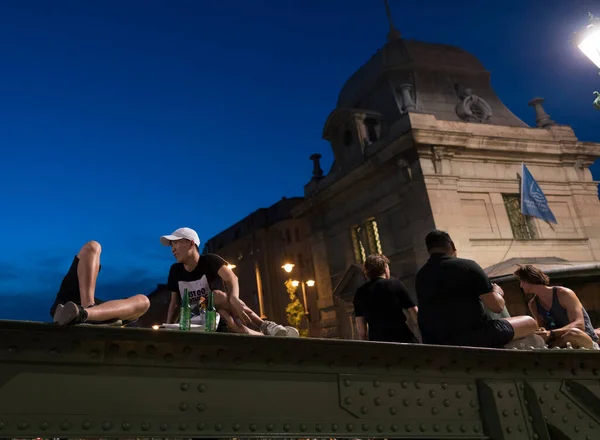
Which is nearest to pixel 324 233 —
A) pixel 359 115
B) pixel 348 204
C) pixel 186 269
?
pixel 348 204

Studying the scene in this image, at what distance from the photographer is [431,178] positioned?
20031 mm

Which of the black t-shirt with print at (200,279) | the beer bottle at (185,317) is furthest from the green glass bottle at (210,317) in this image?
the black t-shirt with print at (200,279)

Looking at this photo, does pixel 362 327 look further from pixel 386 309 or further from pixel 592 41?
pixel 592 41

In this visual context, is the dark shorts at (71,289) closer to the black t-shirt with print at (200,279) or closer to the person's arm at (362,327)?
the black t-shirt with print at (200,279)

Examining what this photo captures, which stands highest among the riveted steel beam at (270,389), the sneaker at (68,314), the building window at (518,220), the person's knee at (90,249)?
the building window at (518,220)

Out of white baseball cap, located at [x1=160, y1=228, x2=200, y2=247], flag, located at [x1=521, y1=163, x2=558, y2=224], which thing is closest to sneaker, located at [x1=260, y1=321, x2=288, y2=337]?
white baseball cap, located at [x1=160, y1=228, x2=200, y2=247]

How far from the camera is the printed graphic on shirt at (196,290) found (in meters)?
4.86

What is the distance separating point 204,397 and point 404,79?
982 inches

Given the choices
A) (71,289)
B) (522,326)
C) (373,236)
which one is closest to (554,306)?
(522,326)

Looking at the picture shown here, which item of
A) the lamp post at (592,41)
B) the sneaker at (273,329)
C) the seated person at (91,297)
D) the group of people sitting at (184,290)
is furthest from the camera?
the lamp post at (592,41)

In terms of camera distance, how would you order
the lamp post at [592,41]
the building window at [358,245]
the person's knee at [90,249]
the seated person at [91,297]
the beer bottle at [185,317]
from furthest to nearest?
the building window at [358,245], the lamp post at [592,41], the person's knee at [90,249], the beer bottle at [185,317], the seated person at [91,297]

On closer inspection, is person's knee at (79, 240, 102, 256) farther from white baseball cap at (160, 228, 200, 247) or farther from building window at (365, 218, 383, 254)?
building window at (365, 218, 383, 254)

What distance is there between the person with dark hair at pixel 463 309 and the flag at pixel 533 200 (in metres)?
18.4

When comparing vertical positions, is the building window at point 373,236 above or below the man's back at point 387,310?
above
